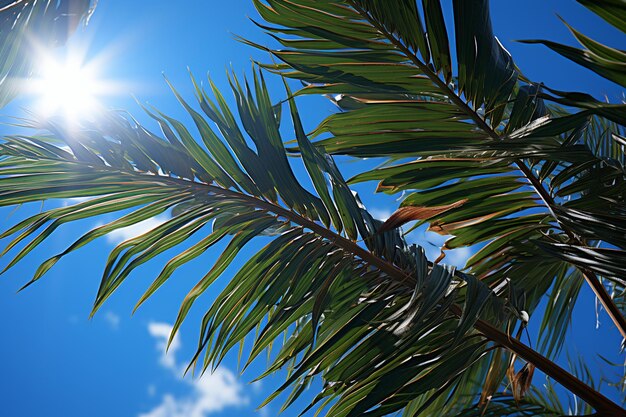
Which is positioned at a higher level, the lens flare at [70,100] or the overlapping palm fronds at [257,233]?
the lens flare at [70,100]

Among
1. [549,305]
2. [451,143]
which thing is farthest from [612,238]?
[549,305]

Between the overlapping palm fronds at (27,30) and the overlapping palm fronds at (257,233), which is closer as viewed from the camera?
the overlapping palm fronds at (257,233)

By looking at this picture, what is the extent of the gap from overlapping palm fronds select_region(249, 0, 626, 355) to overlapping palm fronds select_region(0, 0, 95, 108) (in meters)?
0.37

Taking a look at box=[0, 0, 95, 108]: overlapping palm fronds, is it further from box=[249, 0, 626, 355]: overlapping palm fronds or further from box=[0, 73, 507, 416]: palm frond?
box=[249, 0, 626, 355]: overlapping palm fronds

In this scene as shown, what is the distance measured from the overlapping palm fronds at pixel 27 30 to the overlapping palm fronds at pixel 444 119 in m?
0.37

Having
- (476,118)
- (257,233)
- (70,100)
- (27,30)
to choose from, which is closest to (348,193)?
(257,233)

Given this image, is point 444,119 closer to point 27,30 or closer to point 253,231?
point 253,231

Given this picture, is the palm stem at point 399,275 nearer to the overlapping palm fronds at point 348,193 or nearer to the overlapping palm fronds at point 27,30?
the overlapping palm fronds at point 348,193

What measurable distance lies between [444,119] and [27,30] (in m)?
0.73

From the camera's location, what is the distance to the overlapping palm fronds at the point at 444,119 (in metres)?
0.91

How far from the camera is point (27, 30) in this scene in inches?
41.9

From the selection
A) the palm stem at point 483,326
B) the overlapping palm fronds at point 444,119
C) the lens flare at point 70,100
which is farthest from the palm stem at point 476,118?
the lens flare at point 70,100

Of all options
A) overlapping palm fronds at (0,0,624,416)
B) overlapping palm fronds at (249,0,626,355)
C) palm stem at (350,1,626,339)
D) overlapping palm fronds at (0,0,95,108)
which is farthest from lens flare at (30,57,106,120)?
palm stem at (350,1,626,339)

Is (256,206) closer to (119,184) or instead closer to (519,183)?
(119,184)
